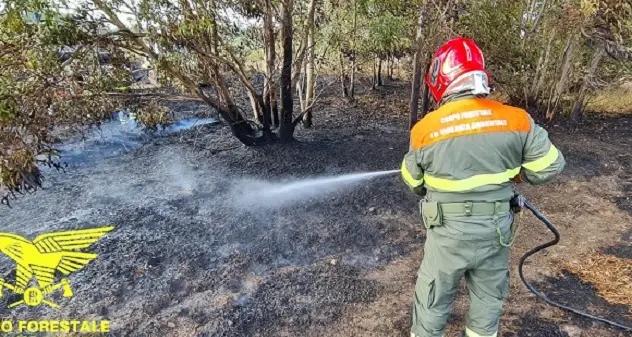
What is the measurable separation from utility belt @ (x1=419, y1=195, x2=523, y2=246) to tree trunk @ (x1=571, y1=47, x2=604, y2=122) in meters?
5.72

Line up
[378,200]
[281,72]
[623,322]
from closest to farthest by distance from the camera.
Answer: [623,322] < [378,200] < [281,72]

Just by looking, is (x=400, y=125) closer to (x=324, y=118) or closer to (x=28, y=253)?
(x=324, y=118)

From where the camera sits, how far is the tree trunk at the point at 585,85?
21.0 ft

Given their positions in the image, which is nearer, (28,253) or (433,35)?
(28,253)

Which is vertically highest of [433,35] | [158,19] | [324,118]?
[158,19]

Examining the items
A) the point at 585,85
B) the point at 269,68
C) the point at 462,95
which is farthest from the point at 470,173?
the point at 585,85

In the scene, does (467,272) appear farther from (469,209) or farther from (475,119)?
(475,119)

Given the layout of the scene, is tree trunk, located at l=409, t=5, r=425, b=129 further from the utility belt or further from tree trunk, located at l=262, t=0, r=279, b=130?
the utility belt

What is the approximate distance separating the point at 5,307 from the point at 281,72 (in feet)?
13.2

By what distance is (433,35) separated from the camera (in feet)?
16.4

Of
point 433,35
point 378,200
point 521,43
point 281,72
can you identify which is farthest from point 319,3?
point 521,43

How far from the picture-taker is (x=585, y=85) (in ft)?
21.8

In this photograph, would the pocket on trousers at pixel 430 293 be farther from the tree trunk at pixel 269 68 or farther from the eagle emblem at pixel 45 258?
the tree trunk at pixel 269 68

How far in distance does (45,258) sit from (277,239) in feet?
6.94
